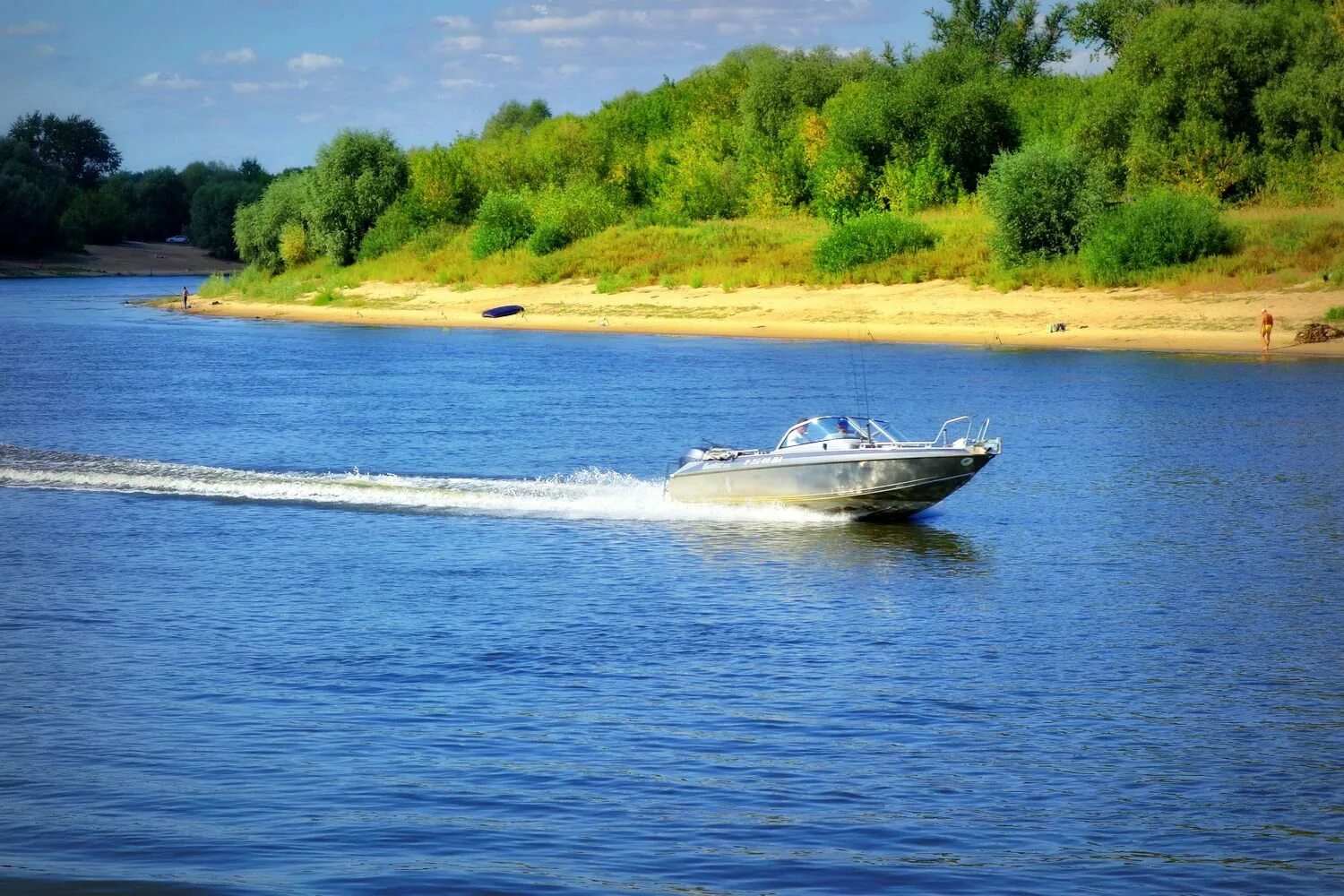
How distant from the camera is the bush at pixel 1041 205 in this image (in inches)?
2411

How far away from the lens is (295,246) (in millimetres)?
99000

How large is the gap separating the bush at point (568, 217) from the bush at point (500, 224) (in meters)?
0.70

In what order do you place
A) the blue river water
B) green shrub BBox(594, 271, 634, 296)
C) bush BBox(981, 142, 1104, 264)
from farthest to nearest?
1. green shrub BBox(594, 271, 634, 296)
2. bush BBox(981, 142, 1104, 264)
3. the blue river water

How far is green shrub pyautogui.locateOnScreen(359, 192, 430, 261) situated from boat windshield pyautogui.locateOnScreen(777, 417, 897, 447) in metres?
70.9

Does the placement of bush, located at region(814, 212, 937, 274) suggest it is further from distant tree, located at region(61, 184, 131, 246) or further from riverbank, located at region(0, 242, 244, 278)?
distant tree, located at region(61, 184, 131, 246)

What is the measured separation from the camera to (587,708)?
48.5 ft

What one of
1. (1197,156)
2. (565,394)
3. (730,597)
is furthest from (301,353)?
(730,597)

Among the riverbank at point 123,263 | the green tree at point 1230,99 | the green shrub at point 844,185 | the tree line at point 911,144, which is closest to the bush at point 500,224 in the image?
the tree line at point 911,144

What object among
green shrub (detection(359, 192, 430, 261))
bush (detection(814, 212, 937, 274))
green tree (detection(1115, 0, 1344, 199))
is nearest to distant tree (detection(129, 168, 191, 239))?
green shrub (detection(359, 192, 430, 261))

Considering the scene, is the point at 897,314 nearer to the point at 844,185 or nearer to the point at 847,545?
the point at 844,185

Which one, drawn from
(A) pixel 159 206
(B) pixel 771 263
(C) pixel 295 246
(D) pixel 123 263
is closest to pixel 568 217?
(B) pixel 771 263

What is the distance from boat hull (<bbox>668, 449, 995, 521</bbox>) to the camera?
945 inches

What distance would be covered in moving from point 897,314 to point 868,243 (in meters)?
7.25

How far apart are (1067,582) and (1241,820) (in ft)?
29.8
